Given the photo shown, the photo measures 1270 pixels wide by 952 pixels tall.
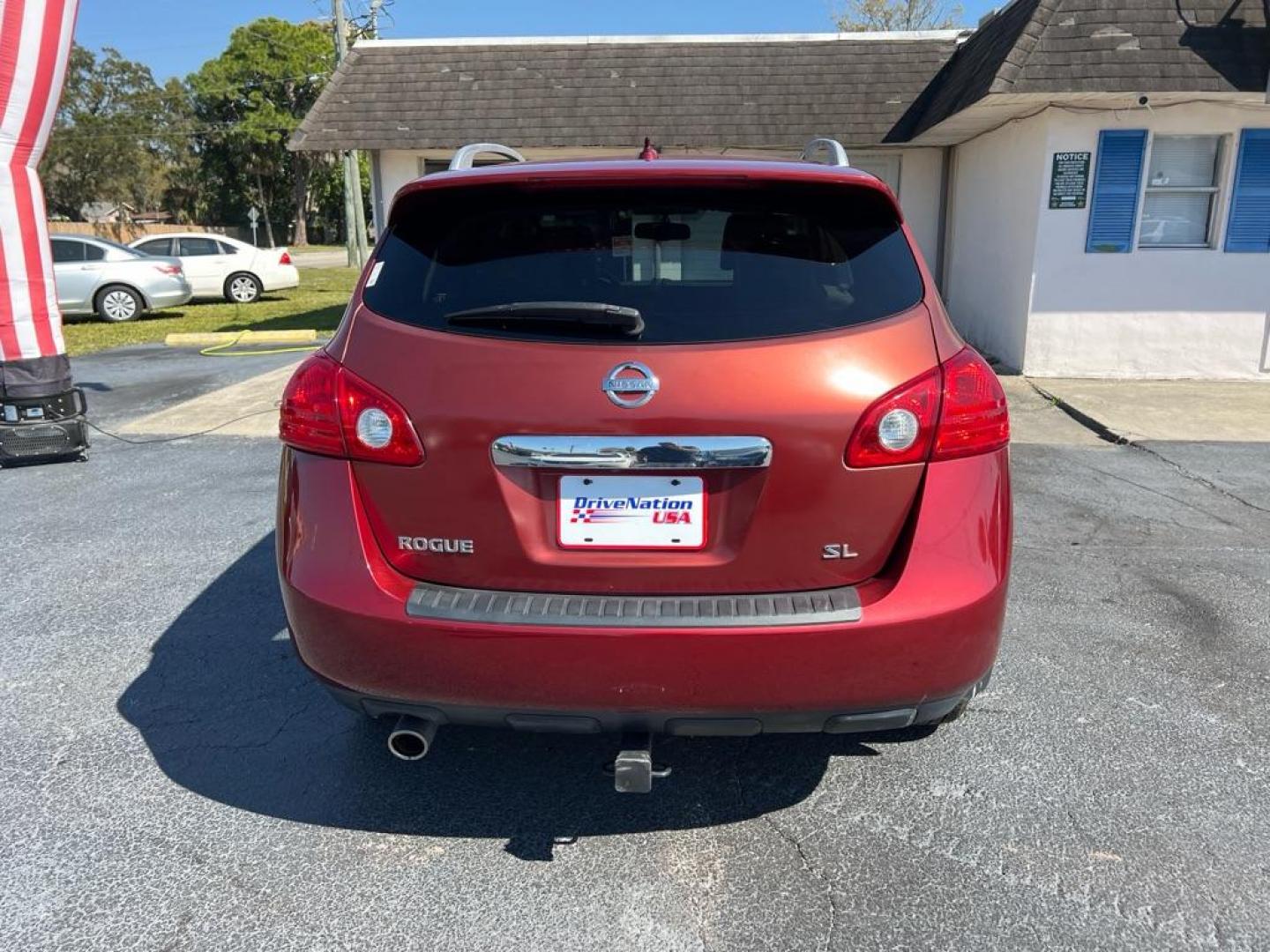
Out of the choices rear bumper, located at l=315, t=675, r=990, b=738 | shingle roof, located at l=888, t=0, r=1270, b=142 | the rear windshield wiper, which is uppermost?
shingle roof, located at l=888, t=0, r=1270, b=142

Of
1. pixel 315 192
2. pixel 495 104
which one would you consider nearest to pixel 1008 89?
pixel 495 104

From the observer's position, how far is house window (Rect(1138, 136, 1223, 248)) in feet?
30.2

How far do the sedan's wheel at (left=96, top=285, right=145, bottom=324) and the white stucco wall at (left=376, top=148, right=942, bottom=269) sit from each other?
22.9ft

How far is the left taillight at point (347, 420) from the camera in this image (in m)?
2.14

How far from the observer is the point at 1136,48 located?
8.46m

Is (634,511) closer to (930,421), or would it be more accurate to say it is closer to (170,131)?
(930,421)

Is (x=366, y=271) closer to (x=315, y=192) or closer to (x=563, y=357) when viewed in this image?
(x=563, y=357)

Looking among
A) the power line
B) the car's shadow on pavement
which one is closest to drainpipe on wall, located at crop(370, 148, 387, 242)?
the car's shadow on pavement

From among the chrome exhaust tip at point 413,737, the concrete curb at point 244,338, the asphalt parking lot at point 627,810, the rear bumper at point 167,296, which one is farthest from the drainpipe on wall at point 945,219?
the rear bumper at point 167,296

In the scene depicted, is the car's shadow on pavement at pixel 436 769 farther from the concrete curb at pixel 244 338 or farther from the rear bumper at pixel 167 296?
the rear bumper at pixel 167 296

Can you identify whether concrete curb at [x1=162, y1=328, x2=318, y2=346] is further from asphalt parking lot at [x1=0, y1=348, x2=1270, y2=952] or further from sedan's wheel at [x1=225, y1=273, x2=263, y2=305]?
asphalt parking lot at [x1=0, y1=348, x2=1270, y2=952]

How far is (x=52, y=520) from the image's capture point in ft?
17.4

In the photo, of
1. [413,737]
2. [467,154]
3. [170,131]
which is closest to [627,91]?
[467,154]

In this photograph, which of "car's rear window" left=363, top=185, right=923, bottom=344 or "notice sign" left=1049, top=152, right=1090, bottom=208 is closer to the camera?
"car's rear window" left=363, top=185, right=923, bottom=344
